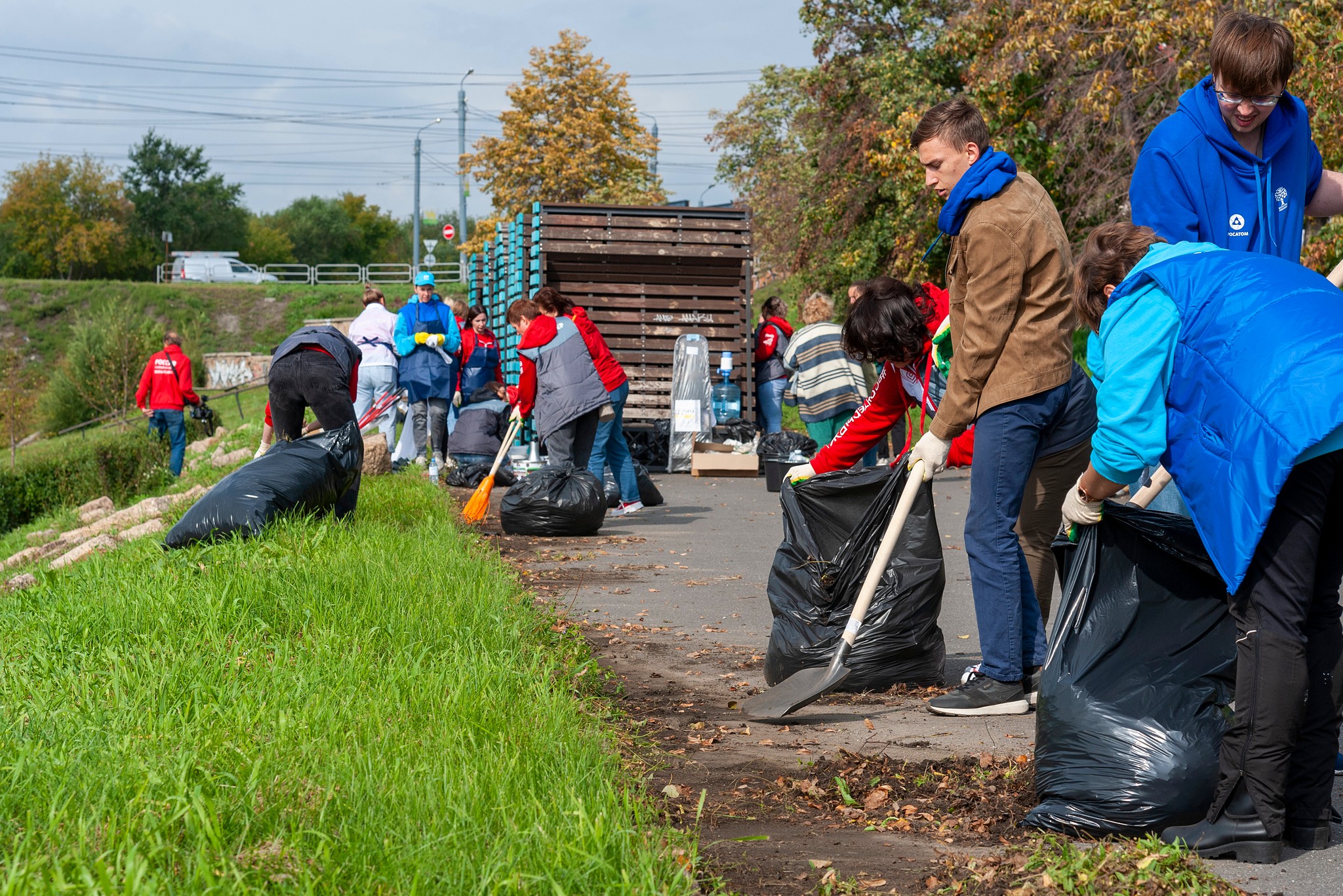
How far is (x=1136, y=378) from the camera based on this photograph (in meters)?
2.84

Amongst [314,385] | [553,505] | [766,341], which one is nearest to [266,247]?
[766,341]

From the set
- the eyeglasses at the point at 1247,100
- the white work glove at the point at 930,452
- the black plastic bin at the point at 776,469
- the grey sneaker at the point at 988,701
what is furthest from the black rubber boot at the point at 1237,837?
the black plastic bin at the point at 776,469

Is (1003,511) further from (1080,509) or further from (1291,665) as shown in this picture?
(1291,665)

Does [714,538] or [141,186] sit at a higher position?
[141,186]

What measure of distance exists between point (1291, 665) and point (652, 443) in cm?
1218

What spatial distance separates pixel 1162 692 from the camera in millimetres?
2900

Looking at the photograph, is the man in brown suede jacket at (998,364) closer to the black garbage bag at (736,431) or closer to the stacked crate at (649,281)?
the black garbage bag at (736,431)

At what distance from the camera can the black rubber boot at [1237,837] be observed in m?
2.70

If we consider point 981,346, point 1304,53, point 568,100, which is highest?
point 568,100

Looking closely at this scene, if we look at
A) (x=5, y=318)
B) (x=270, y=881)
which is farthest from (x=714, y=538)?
(x=5, y=318)

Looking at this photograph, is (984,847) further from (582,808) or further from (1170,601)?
(582,808)

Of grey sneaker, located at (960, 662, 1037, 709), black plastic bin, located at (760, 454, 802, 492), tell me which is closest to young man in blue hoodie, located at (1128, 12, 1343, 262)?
grey sneaker, located at (960, 662, 1037, 709)

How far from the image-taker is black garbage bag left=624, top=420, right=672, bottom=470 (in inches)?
580

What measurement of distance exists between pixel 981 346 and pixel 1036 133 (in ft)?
50.9
